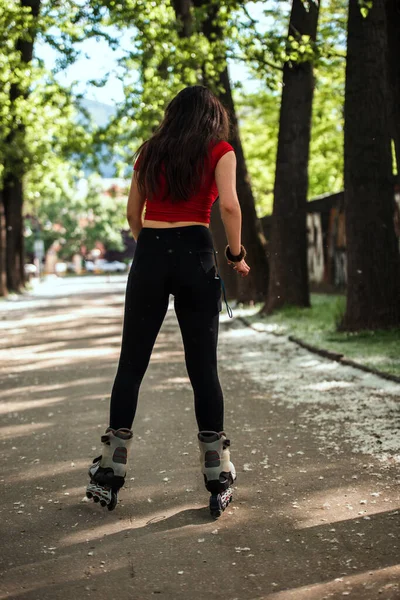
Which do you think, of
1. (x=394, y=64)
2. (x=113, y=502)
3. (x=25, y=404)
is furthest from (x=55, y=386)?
(x=113, y=502)

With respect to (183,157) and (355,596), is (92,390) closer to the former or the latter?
(183,157)

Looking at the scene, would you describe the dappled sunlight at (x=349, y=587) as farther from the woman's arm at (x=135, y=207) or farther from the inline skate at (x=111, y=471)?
the woman's arm at (x=135, y=207)

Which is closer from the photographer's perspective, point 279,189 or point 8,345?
point 8,345

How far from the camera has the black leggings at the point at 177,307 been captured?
4961 mm

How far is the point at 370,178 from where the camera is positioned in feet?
44.9

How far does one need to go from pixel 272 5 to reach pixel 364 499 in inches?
581

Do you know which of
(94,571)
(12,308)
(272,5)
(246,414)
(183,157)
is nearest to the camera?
(94,571)

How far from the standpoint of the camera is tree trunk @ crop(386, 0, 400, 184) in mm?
11391

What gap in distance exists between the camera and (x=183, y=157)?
496 cm

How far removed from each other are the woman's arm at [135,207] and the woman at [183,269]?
10 millimetres

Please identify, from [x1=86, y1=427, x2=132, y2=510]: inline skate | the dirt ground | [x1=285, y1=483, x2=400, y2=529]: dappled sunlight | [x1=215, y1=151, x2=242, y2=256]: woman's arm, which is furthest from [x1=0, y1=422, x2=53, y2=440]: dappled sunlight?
[x1=215, y1=151, x2=242, y2=256]: woman's arm

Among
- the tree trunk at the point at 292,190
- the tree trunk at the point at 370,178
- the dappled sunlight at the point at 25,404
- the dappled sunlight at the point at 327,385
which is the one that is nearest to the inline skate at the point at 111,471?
the dappled sunlight at the point at 25,404

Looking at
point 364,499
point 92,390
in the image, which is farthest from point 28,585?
point 92,390

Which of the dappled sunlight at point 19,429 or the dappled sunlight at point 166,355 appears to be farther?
the dappled sunlight at point 166,355
